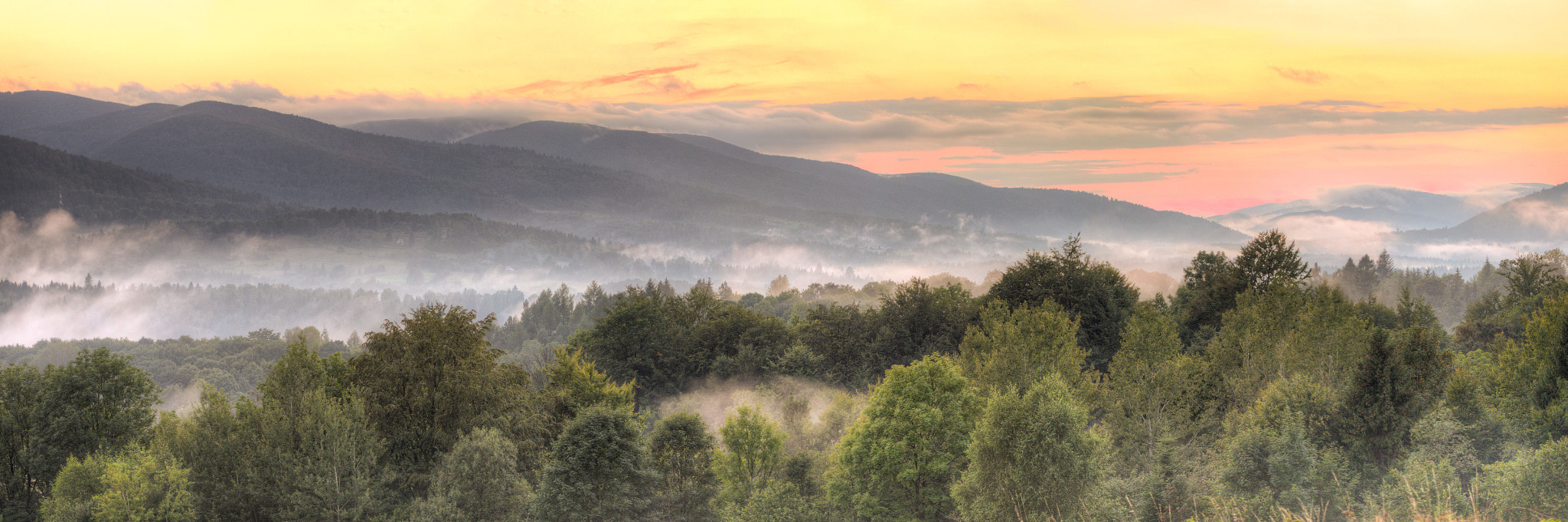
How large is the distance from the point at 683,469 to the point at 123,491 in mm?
23017

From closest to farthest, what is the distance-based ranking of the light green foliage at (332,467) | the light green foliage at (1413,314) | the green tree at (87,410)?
the light green foliage at (332,467) → the green tree at (87,410) → the light green foliage at (1413,314)

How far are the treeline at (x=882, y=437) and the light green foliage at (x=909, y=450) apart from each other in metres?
0.12

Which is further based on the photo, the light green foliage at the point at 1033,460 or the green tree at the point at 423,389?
the green tree at the point at 423,389

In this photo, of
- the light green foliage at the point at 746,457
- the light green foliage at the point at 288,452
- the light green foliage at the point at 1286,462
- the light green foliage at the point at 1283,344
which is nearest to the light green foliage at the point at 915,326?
the light green foliage at the point at 1283,344

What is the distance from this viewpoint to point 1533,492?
28734 millimetres

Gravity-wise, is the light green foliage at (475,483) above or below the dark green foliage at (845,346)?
below

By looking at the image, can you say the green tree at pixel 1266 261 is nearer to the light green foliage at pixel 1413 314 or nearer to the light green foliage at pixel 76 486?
the light green foliage at pixel 1413 314

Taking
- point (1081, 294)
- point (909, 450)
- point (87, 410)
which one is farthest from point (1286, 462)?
point (87, 410)

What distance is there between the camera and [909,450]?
117 ft

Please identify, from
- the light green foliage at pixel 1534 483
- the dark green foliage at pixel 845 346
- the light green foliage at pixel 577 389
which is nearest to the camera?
the light green foliage at pixel 1534 483

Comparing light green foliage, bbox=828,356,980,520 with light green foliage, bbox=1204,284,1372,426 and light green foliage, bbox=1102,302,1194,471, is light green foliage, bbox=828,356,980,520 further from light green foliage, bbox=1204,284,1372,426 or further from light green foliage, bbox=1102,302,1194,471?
light green foliage, bbox=1204,284,1372,426

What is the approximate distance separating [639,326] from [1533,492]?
54730 millimetres

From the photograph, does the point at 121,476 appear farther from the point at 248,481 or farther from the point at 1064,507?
the point at 1064,507

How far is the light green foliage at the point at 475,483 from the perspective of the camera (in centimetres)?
3575
